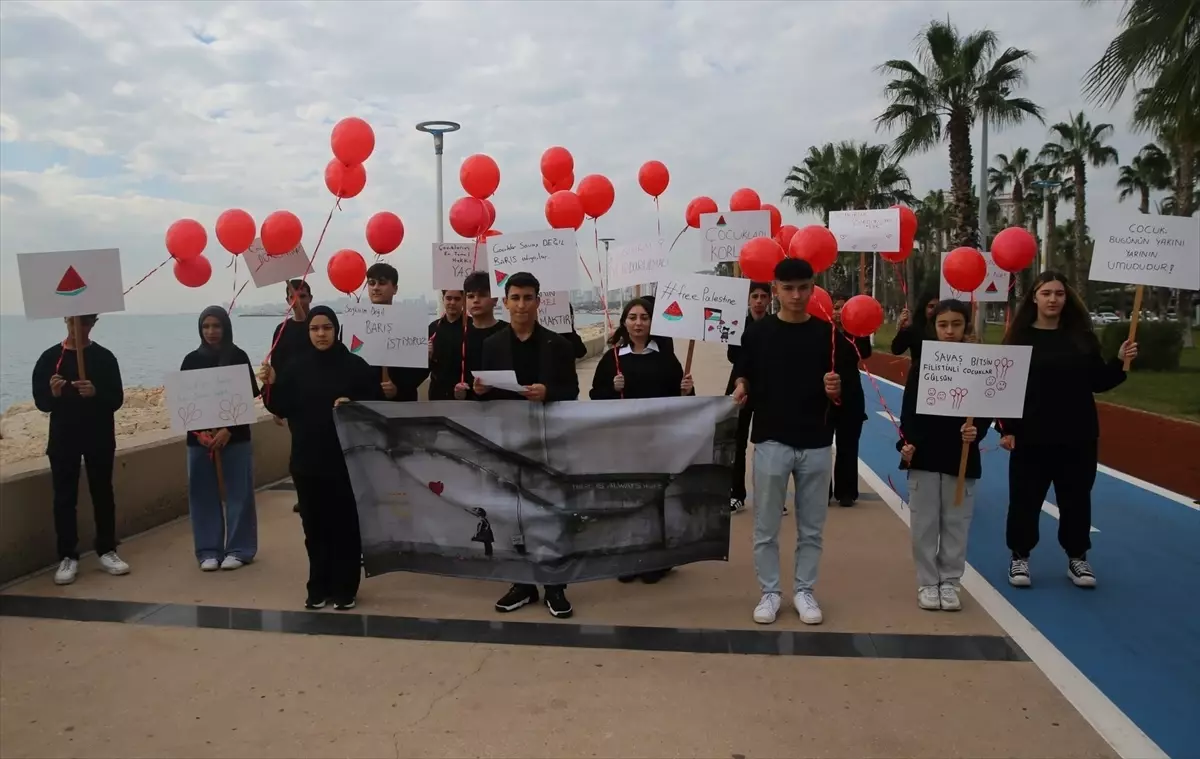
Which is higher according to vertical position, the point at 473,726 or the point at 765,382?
the point at 765,382

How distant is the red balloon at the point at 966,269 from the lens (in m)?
5.04

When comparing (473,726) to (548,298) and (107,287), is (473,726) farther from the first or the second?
(107,287)

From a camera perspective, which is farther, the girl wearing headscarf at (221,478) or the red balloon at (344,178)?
the red balloon at (344,178)

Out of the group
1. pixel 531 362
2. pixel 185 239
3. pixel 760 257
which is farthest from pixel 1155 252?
pixel 185 239

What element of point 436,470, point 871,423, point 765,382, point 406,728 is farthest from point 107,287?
point 871,423

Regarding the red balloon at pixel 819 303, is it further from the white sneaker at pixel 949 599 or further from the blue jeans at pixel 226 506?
the blue jeans at pixel 226 506

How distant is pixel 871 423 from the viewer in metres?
11.1

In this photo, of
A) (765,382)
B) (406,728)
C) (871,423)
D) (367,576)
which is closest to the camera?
(406,728)

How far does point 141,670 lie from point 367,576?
1313 mm

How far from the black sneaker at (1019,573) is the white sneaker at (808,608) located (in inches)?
51.1

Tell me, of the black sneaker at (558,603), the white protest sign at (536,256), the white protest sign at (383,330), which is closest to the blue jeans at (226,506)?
the white protest sign at (383,330)

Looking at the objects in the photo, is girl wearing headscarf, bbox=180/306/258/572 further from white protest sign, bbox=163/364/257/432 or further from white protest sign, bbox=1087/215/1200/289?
white protest sign, bbox=1087/215/1200/289

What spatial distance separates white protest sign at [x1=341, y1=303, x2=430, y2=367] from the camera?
4.99 metres

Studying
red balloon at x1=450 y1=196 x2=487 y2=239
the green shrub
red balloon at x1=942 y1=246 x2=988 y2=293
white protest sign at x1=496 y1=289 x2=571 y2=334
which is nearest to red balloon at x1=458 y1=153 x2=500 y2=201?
red balloon at x1=450 y1=196 x2=487 y2=239
